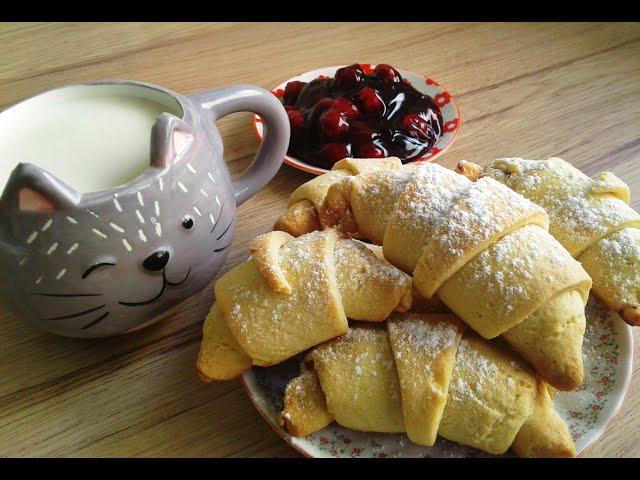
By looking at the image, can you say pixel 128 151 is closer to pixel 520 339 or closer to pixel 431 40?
pixel 520 339

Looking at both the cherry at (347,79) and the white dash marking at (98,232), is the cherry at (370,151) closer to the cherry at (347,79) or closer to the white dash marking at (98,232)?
the cherry at (347,79)

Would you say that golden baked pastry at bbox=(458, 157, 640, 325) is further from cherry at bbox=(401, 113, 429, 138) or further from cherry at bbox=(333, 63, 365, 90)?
cherry at bbox=(333, 63, 365, 90)

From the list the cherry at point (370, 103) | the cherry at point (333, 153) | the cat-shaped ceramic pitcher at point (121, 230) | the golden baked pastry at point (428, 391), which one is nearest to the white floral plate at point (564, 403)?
the golden baked pastry at point (428, 391)

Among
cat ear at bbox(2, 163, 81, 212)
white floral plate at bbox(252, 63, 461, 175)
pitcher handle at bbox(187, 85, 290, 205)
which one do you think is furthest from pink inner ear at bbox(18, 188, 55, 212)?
white floral plate at bbox(252, 63, 461, 175)

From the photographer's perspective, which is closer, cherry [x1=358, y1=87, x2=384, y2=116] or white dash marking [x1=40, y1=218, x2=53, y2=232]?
white dash marking [x1=40, y1=218, x2=53, y2=232]

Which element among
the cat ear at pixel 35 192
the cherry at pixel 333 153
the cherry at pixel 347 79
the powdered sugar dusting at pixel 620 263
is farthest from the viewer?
the cherry at pixel 347 79

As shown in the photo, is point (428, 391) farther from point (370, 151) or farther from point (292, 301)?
point (370, 151)

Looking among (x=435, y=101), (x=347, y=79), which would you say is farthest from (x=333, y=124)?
(x=435, y=101)
